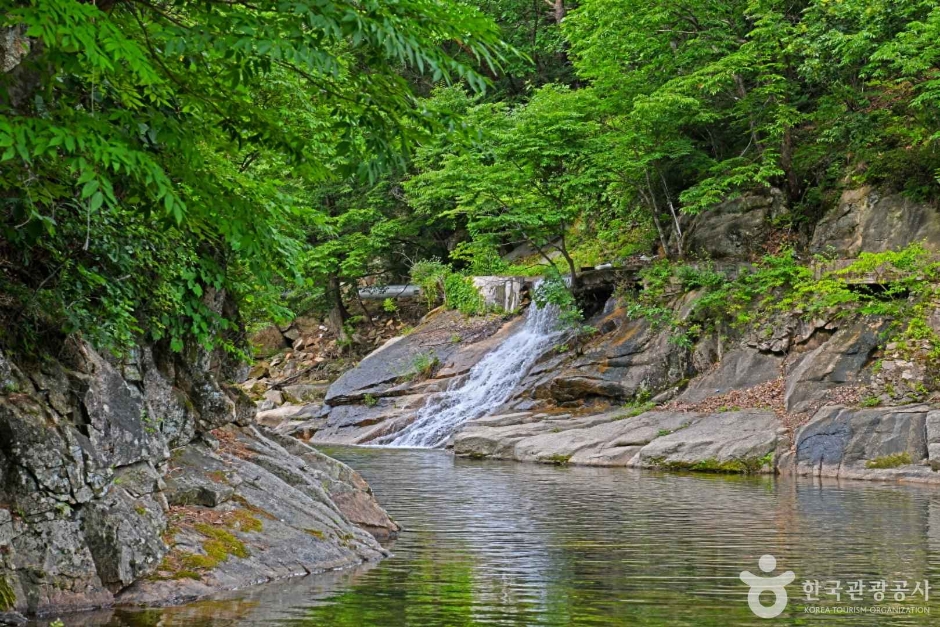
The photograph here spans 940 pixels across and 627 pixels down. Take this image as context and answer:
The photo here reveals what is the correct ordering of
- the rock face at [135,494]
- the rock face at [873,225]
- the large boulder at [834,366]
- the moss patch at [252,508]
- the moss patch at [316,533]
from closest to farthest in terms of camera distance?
the rock face at [135,494] < the moss patch at [252,508] < the moss patch at [316,533] < the large boulder at [834,366] < the rock face at [873,225]

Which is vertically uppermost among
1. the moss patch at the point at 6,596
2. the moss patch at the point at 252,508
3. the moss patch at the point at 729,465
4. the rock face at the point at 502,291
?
the rock face at the point at 502,291

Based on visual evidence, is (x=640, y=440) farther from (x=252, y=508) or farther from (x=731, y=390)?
(x=252, y=508)

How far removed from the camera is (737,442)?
20.2 m

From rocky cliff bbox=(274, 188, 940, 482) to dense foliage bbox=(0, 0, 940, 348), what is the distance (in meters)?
1.38

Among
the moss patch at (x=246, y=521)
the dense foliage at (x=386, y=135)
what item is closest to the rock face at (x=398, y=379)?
the dense foliage at (x=386, y=135)

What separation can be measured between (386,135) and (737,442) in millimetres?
15301

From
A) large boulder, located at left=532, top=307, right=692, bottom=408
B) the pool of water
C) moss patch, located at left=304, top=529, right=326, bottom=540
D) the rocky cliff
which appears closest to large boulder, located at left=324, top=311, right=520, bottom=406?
the rocky cliff

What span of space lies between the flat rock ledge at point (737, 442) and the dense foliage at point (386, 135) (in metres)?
7.13

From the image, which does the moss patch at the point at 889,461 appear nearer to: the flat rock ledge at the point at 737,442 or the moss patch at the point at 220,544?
the flat rock ledge at the point at 737,442

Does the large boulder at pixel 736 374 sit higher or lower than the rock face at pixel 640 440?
higher

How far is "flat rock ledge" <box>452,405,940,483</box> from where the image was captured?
18078 millimetres

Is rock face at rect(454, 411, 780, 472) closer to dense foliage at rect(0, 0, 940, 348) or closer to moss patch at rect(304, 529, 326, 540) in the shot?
dense foliage at rect(0, 0, 940, 348)

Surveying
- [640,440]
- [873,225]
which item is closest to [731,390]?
[640,440]

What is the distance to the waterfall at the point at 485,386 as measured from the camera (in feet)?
92.5
